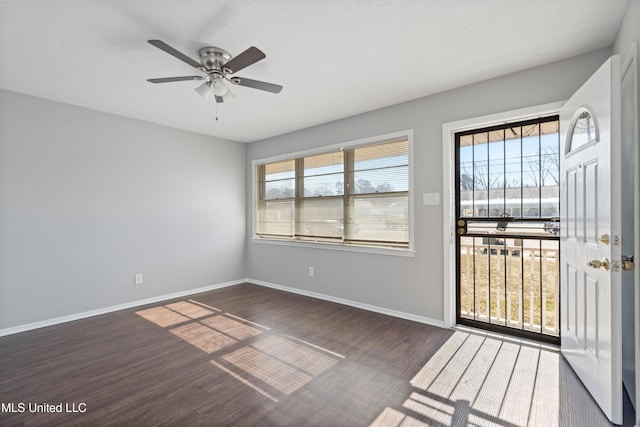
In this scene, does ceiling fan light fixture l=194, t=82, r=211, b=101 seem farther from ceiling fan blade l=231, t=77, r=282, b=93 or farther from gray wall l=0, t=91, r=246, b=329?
gray wall l=0, t=91, r=246, b=329

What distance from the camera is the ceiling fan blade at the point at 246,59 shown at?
1975 millimetres

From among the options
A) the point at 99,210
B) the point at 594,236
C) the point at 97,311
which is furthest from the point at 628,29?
the point at 97,311

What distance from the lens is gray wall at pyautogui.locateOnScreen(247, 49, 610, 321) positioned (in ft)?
8.73

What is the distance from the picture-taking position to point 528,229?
2.89 meters

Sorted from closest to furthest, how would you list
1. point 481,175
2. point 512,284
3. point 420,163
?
point 481,175
point 512,284
point 420,163

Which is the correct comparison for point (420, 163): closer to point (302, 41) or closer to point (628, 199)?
point (628, 199)

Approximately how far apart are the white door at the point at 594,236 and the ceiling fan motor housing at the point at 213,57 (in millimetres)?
2594

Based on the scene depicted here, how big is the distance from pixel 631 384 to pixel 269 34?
3.44 metres

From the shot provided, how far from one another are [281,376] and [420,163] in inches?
101

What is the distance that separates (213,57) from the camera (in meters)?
2.38

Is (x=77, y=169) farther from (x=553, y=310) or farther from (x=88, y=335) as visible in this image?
(x=553, y=310)

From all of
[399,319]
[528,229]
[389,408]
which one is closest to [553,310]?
[528,229]

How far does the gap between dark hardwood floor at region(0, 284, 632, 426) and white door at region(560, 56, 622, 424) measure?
239 millimetres

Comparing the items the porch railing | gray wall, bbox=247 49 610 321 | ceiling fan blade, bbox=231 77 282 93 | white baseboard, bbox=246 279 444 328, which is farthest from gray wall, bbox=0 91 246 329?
the porch railing
